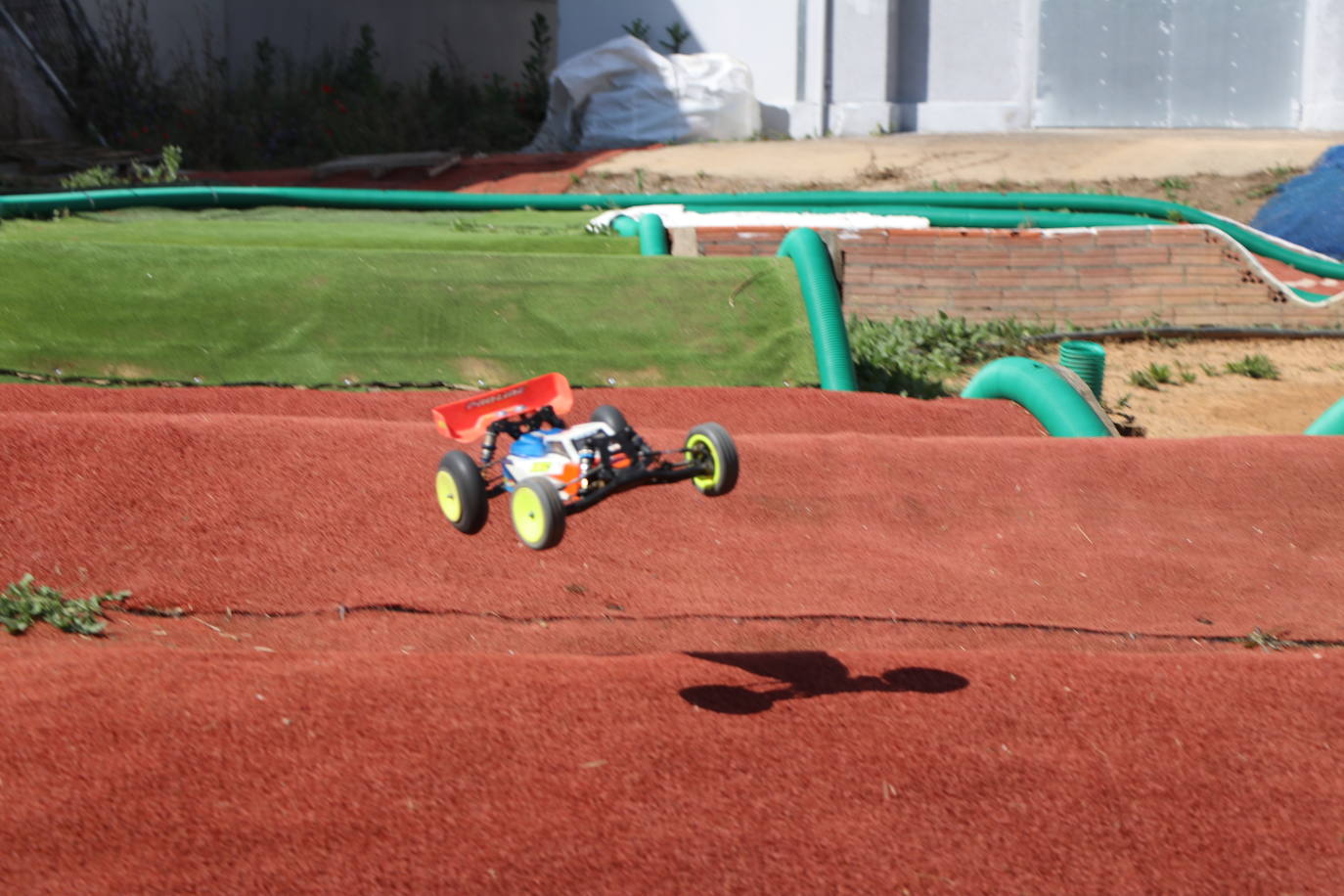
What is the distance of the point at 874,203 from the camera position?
12.3 meters

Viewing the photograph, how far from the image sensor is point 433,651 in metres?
4.55

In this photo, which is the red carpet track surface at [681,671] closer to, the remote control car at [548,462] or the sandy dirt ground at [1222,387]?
the remote control car at [548,462]

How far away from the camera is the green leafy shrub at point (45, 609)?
4.64m

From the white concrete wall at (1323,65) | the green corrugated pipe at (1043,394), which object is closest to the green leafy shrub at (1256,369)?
the green corrugated pipe at (1043,394)

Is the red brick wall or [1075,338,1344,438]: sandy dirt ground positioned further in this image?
the red brick wall

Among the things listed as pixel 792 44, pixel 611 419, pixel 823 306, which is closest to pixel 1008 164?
pixel 792 44

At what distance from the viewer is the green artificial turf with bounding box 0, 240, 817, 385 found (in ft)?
23.9

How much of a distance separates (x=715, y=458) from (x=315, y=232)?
7672 mm

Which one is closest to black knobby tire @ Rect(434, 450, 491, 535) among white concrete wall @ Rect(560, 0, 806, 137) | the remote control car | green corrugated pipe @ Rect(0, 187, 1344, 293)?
the remote control car

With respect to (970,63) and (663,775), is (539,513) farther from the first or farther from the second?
(970,63)

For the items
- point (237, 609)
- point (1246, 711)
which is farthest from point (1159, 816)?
point (237, 609)

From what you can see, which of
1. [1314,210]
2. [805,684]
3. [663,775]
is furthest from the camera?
[1314,210]

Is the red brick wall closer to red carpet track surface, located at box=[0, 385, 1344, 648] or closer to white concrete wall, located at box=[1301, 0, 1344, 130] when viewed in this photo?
red carpet track surface, located at box=[0, 385, 1344, 648]

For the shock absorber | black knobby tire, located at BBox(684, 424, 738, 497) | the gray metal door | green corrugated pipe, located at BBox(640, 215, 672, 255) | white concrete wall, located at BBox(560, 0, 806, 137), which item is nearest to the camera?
black knobby tire, located at BBox(684, 424, 738, 497)
